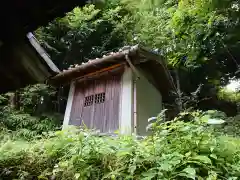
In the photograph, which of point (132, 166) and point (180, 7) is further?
point (180, 7)

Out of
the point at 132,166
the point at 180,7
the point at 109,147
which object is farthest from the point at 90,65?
the point at 132,166

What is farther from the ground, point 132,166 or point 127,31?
point 127,31

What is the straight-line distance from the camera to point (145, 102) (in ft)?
24.8

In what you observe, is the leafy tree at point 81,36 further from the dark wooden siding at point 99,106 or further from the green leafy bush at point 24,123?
the dark wooden siding at point 99,106

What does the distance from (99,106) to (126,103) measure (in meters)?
1.00

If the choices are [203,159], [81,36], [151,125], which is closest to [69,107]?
[81,36]

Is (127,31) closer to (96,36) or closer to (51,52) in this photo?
(96,36)

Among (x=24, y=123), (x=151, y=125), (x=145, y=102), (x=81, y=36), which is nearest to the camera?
(x=151, y=125)

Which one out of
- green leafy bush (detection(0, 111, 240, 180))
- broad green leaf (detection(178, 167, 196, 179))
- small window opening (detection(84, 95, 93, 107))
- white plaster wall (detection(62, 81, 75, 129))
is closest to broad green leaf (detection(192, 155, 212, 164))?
green leafy bush (detection(0, 111, 240, 180))

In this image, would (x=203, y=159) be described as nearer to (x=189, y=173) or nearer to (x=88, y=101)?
(x=189, y=173)

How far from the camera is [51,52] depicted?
36.1ft

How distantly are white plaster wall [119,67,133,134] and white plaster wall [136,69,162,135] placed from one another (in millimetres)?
294

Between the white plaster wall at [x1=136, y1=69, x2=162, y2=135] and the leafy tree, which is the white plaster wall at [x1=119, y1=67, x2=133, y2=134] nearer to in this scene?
the white plaster wall at [x1=136, y1=69, x2=162, y2=135]

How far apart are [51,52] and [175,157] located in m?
9.60
